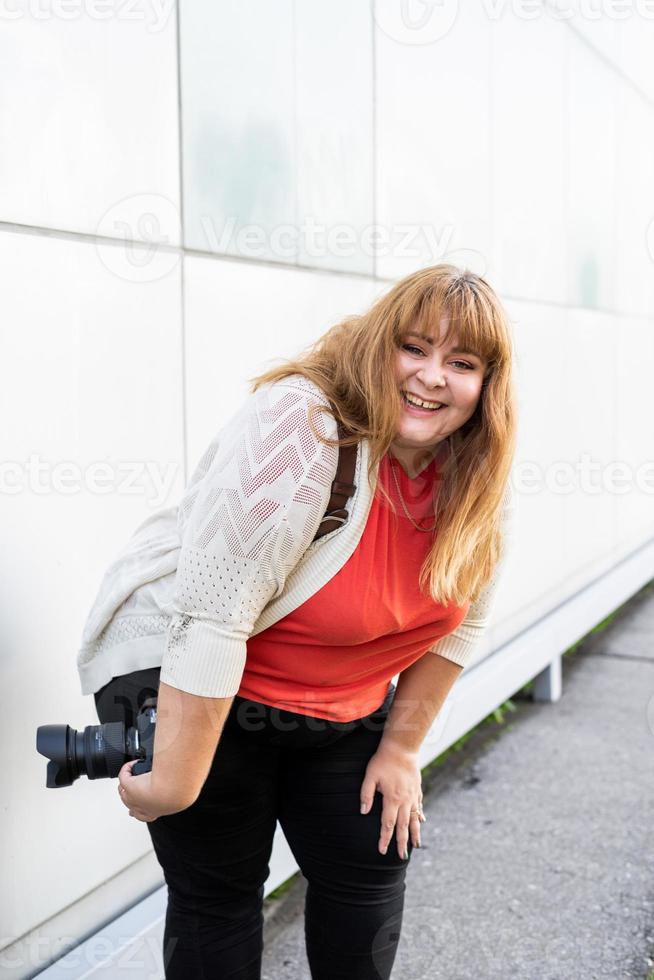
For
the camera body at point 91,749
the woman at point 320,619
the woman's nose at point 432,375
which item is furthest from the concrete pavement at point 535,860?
the woman's nose at point 432,375

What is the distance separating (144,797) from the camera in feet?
5.54

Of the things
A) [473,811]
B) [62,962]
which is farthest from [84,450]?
[473,811]

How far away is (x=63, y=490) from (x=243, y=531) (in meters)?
0.71

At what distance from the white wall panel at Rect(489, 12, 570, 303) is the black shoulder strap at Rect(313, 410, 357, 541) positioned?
8.68ft

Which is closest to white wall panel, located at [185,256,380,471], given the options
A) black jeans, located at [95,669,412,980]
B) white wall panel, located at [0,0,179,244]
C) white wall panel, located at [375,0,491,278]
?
white wall panel, located at [0,0,179,244]

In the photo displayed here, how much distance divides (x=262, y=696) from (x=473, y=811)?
6.69 ft

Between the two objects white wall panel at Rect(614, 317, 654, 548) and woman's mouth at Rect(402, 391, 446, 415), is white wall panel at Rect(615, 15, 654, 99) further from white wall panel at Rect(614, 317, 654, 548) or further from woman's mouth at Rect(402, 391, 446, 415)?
woman's mouth at Rect(402, 391, 446, 415)

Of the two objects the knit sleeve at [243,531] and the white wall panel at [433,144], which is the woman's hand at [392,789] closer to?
the knit sleeve at [243,531]

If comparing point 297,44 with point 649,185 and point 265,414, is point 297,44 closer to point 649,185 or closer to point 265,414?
point 265,414

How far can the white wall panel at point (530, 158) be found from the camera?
13.5ft

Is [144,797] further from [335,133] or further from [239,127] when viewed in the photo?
[335,133]

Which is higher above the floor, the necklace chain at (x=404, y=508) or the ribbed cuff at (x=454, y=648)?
the necklace chain at (x=404, y=508)

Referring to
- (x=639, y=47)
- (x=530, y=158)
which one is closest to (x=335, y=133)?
(x=530, y=158)

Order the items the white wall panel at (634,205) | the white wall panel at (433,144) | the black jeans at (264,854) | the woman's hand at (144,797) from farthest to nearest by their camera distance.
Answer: the white wall panel at (634,205)
the white wall panel at (433,144)
the black jeans at (264,854)
the woman's hand at (144,797)
